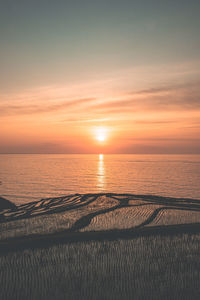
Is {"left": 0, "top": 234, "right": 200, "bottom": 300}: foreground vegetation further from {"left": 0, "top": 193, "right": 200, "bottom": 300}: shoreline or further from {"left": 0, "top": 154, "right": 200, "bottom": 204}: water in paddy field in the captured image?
{"left": 0, "top": 154, "right": 200, "bottom": 204}: water in paddy field

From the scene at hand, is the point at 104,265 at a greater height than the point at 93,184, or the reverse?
the point at 104,265

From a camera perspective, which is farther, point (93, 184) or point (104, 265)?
point (93, 184)

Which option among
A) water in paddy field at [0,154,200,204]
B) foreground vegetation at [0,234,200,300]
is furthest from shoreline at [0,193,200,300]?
water in paddy field at [0,154,200,204]

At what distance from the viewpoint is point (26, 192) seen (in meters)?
46.9

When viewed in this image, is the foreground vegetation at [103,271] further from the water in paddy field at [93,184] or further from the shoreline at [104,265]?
the water in paddy field at [93,184]

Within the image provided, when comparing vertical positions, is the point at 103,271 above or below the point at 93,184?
above

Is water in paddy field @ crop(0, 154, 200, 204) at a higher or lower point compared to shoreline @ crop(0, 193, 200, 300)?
lower

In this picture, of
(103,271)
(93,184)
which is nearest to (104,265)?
(103,271)

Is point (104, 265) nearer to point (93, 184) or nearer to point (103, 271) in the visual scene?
point (103, 271)

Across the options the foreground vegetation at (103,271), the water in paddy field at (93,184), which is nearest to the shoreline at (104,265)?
the foreground vegetation at (103,271)

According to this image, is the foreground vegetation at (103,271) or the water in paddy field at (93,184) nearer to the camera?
the foreground vegetation at (103,271)

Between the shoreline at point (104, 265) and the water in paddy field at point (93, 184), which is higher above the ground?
the shoreline at point (104, 265)

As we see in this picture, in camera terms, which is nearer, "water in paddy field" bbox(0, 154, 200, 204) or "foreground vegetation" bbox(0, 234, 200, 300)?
"foreground vegetation" bbox(0, 234, 200, 300)

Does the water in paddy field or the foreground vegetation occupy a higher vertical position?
the foreground vegetation
